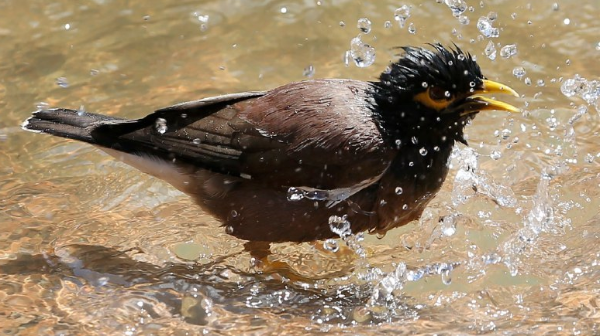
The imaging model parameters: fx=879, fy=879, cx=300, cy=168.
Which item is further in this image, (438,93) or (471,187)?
(471,187)

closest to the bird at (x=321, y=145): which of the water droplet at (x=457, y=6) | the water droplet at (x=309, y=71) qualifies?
the water droplet at (x=309, y=71)

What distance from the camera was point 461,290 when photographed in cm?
399

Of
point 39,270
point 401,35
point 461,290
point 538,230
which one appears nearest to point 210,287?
point 39,270

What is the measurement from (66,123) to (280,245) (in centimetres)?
129

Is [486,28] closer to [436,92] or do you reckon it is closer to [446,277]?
[436,92]

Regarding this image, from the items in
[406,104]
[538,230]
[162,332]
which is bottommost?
[162,332]

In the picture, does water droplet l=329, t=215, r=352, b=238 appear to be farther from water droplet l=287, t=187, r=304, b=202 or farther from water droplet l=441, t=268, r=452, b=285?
water droplet l=441, t=268, r=452, b=285

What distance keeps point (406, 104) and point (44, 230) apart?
6.56ft

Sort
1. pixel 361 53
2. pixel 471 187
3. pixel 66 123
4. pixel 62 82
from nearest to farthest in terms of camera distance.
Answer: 1. pixel 66 123
2. pixel 471 187
3. pixel 62 82
4. pixel 361 53

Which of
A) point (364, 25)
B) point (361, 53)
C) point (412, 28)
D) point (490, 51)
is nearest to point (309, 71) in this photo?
point (361, 53)

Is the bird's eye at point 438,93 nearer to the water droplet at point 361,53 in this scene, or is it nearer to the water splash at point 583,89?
the water droplet at point 361,53

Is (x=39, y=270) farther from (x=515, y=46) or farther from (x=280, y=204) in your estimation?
(x=515, y=46)

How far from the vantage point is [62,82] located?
5.95 metres

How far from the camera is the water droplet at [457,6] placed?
638 cm
